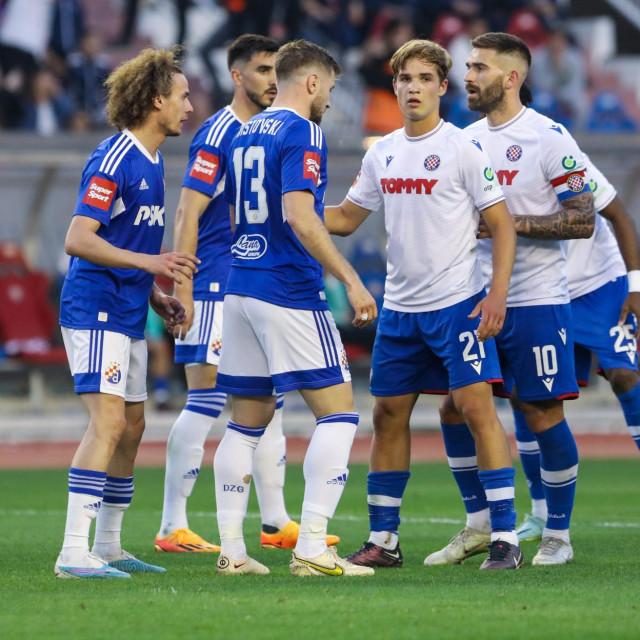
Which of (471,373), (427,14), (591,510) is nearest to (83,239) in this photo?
(471,373)

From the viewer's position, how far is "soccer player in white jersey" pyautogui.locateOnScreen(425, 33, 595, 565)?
20.1ft

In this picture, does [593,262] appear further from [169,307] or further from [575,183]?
[169,307]

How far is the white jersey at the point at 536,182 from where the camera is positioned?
6.17 m

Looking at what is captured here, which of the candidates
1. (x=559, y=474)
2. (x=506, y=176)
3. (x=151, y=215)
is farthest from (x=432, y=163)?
(x=559, y=474)

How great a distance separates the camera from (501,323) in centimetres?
571

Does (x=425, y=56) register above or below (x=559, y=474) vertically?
above

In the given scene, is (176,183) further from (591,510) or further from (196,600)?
(196,600)

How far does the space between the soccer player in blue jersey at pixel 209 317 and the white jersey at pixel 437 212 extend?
1.38 metres

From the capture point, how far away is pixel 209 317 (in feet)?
23.6

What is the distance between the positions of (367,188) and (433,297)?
73 cm

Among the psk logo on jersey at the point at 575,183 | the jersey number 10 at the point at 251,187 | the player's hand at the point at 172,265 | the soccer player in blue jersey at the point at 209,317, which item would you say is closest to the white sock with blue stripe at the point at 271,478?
the soccer player in blue jersey at the point at 209,317

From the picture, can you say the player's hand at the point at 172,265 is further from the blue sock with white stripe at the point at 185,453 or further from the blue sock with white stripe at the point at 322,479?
the blue sock with white stripe at the point at 185,453

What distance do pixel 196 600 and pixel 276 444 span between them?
8.30 ft

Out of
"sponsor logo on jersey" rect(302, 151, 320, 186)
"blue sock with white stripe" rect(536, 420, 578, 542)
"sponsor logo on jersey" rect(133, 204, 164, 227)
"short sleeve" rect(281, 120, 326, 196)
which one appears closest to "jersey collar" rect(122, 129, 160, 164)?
"sponsor logo on jersey" rect(133, 204, 164, 227)
